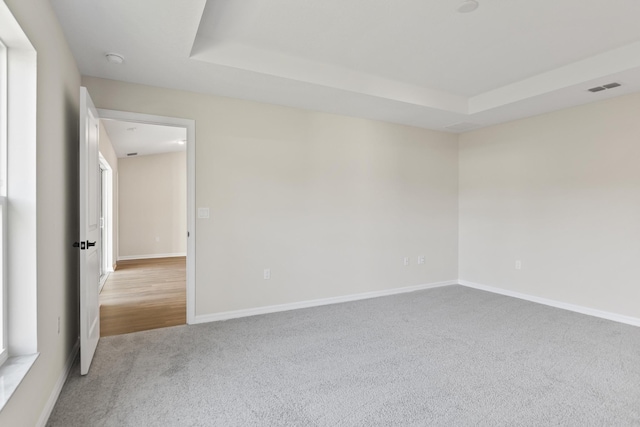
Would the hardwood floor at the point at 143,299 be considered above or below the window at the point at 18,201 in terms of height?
below

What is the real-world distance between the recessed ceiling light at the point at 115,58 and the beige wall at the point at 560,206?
15.3 ft

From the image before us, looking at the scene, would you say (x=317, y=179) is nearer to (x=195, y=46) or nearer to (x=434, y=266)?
(x=195, y=46)

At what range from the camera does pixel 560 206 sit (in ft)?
14.1

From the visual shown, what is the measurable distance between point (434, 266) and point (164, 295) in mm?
3943

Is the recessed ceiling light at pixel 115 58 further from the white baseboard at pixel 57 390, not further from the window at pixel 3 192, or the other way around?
the white baseboard at pixel 57 390

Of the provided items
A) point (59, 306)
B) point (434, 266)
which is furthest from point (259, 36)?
point (434, 266)

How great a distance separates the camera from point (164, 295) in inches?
193

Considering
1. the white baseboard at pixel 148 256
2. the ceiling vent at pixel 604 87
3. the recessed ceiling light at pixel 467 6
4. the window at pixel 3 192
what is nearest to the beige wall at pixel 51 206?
the window at pixel 3 192

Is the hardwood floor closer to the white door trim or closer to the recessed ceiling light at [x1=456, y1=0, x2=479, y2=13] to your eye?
the white door trim

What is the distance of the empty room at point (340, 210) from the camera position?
79.2 inches

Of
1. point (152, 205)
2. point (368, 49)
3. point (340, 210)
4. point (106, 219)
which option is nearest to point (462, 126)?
point (340, 210)

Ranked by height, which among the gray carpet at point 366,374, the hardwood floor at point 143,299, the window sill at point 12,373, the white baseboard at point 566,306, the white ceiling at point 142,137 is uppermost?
the white ceiling at point 142,137

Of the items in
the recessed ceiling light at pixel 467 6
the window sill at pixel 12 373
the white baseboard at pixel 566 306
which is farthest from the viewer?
the white baseboard at pixel 566 306

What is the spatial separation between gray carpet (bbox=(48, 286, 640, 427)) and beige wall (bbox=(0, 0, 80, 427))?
323 millimetres
